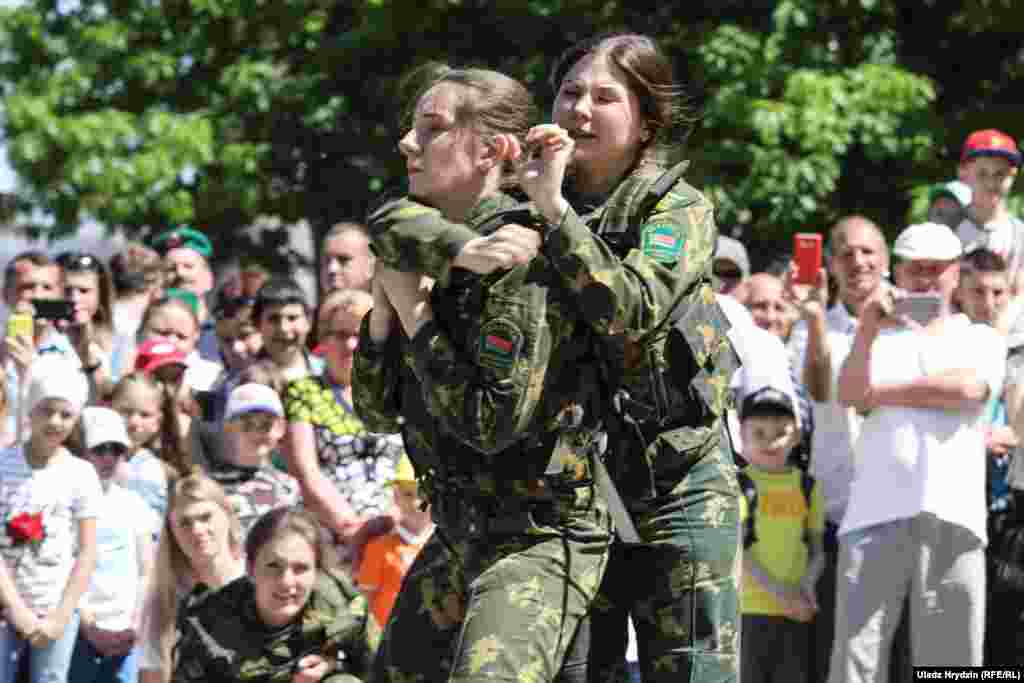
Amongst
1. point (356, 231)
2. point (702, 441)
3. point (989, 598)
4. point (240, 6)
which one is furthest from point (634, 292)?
point (240, 6)

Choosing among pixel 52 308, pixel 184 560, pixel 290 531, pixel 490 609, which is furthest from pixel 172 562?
pixel 490 609

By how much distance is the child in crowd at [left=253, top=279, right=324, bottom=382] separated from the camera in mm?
8617

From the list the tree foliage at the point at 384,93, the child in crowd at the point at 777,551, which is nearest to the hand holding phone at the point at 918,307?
the child in crowd at the point at 777,551

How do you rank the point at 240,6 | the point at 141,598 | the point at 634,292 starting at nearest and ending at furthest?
the point at 634,292 → the point at 141,598 → the point at 240,6

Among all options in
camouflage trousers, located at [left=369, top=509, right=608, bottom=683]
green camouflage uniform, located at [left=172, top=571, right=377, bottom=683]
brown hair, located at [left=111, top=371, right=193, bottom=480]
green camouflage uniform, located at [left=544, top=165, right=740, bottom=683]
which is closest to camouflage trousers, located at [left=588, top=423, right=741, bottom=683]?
green camouflage uniform, located at [left=544, top=165, right=740, bottom=683]

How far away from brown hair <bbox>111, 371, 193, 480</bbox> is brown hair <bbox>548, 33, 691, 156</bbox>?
423cm

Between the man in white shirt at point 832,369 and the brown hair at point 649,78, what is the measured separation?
315 centimetres

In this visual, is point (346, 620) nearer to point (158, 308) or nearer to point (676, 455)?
point (676, 455)

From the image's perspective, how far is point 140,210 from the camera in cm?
1622

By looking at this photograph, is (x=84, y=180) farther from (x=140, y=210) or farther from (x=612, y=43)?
(x=612, y=43)

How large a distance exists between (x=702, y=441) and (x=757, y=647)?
11.6 feet

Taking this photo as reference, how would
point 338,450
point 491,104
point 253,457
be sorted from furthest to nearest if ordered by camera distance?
point 253,457, point 338,450, point 491,104

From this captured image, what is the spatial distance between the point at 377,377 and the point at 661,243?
0.70 metres

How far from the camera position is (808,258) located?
7695 millimetres
